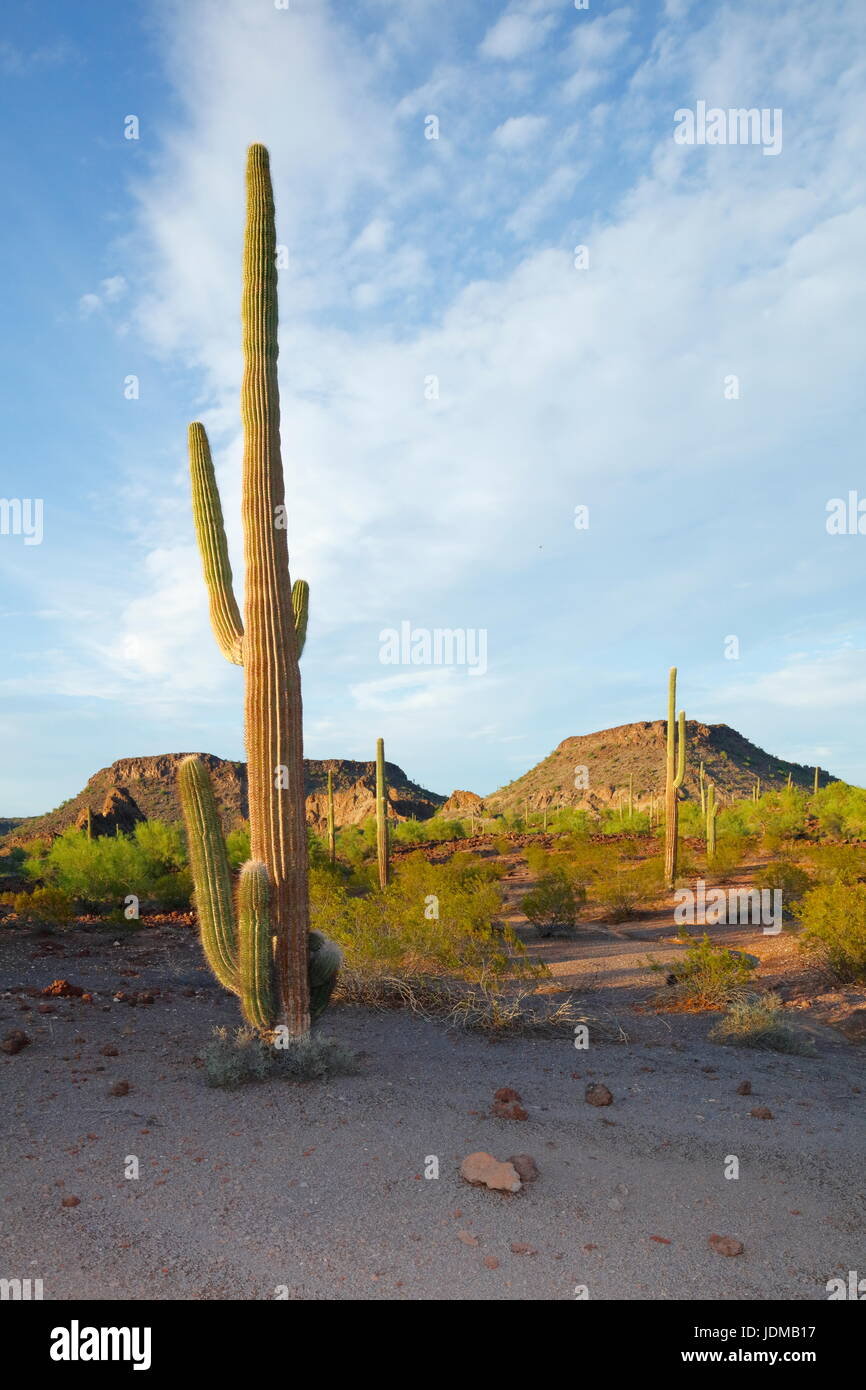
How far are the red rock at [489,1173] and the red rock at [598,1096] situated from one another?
5.49 ft

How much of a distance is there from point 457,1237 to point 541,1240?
17.8 inches

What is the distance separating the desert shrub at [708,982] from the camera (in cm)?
1031

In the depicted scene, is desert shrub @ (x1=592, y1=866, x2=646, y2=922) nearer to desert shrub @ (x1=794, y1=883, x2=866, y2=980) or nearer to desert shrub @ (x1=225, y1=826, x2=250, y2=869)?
desert shrub @ (x1=794, y1=883, x2=866, y2=980)

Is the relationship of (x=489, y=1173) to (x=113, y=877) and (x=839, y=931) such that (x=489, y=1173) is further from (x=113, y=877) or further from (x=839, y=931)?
(x=113, y=877)

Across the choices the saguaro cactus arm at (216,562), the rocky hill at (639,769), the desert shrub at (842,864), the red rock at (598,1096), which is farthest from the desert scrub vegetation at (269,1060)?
the rocky hill at (639,769)

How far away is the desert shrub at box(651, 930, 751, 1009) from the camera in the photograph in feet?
33.8

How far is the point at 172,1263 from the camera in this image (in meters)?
4.04

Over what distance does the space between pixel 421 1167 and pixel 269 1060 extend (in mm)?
2129

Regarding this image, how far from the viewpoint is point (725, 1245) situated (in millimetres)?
4367

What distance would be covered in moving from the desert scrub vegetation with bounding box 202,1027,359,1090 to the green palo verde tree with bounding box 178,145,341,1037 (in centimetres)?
19

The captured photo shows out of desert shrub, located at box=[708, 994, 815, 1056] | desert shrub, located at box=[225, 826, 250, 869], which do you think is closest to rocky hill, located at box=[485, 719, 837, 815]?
desert shrub, located at box=[225, 826, 250, 869]

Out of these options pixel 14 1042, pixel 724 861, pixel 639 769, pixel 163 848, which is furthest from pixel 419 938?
pixel 639 769

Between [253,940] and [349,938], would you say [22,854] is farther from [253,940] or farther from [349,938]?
[253,940]
